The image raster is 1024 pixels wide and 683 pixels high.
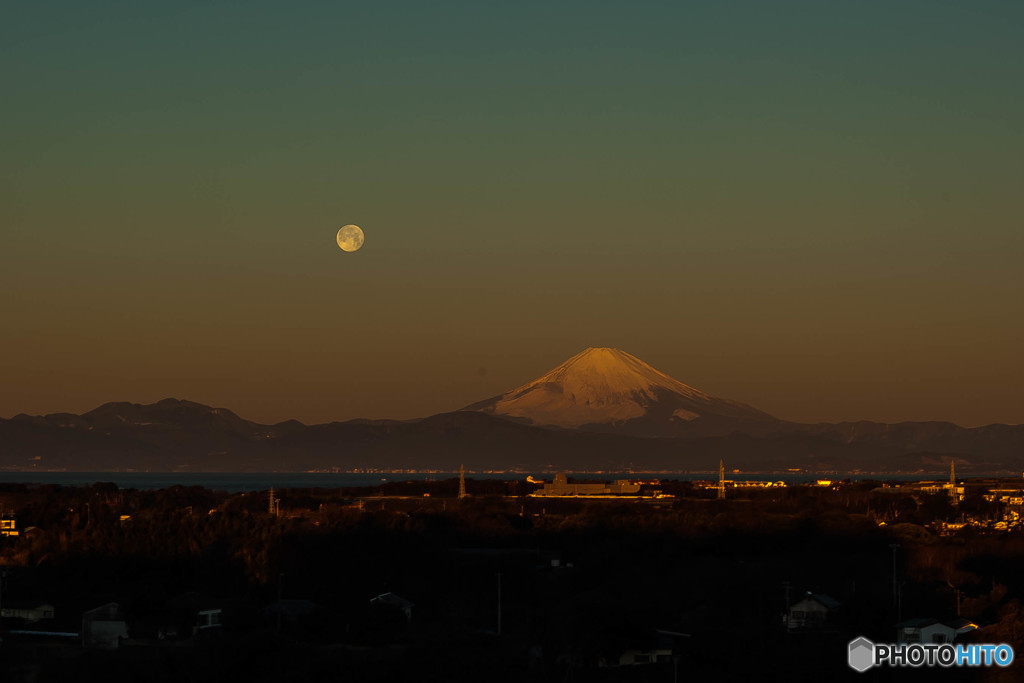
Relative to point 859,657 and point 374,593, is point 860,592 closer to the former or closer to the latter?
point 859,657

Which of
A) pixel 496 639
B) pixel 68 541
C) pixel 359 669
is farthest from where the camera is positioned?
pixel 68 541

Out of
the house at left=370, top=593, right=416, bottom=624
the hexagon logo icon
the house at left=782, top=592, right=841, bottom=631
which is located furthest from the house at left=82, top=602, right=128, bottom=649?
the hexagon logo icon

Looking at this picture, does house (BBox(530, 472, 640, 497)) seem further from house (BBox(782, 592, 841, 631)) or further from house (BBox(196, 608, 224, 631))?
house (BBox(196, 608, 224, 631))

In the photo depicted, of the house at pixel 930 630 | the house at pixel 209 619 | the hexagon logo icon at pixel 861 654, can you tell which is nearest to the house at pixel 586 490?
the house at pixel 209 619

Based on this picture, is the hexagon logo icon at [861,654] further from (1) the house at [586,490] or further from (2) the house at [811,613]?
(1) the house at [586,490]

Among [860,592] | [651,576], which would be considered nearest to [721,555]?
[651,576]

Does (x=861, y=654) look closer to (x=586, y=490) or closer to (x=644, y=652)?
(x=644, y=652)
